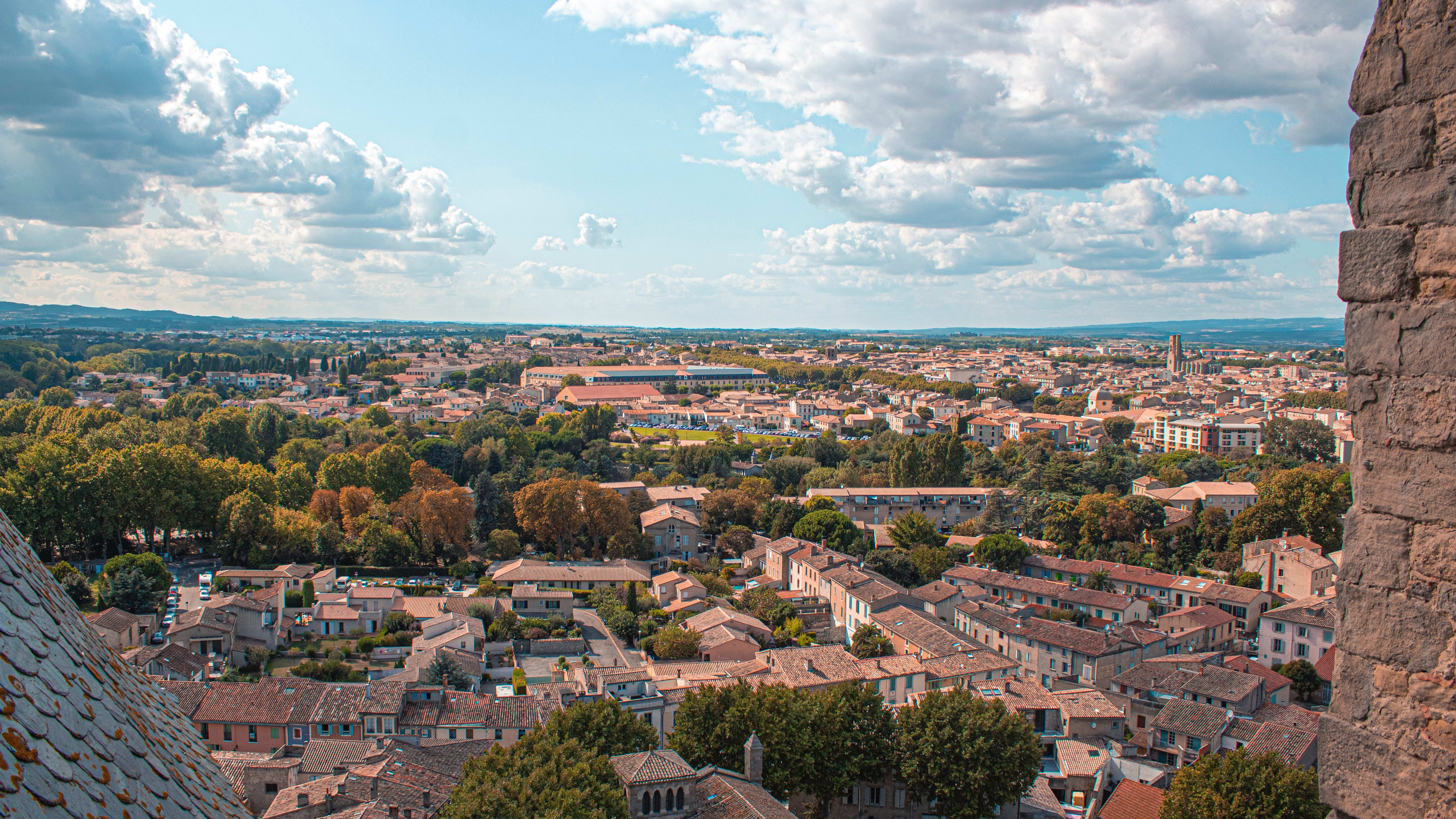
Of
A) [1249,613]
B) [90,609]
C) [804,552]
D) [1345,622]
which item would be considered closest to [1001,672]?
[804,552]

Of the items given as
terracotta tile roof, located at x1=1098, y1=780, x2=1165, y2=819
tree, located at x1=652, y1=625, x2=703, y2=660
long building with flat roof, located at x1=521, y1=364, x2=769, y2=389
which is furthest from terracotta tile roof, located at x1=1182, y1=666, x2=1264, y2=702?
long building with flat roof, located at x1=521, y1=364, x2=769, y2=389

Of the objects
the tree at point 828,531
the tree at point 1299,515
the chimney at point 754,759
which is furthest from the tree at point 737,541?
the chimney at point 754,759

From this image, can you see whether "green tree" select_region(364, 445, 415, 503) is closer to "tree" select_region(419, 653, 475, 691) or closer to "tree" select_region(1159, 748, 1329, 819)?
"tree" select_region(419, 653, 475, 691)

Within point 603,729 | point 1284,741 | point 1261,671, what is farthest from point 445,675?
point 1261,671

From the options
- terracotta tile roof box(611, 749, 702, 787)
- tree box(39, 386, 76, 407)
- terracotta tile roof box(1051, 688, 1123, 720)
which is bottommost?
terracotta tile roof box(1051, 688, 1123, 720)

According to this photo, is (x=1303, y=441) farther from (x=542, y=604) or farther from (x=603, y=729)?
(x=603, y=729)
